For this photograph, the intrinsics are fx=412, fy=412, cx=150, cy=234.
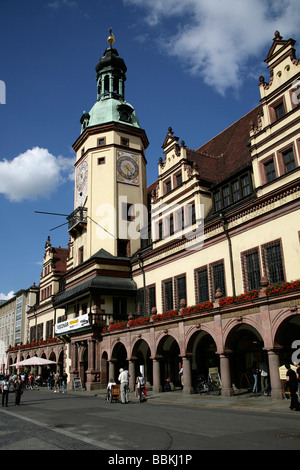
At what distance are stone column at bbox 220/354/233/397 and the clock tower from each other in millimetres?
18336

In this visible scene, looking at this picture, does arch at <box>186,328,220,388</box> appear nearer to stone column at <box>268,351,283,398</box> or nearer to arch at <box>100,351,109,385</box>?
stone column at <box>268,351,283,398</box>

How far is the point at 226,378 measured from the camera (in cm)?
2117

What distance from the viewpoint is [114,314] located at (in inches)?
1378

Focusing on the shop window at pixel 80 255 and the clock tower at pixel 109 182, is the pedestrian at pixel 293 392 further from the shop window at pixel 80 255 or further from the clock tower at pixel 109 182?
the shop window at pixel 80 255

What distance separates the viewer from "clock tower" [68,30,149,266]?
128 feet

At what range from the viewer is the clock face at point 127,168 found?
40.4 m

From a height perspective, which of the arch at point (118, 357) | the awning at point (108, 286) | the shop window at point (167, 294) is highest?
the awning at point (108, 286)

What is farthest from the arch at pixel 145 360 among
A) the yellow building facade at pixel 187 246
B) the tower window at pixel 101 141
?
the tower window at pixel 101 141

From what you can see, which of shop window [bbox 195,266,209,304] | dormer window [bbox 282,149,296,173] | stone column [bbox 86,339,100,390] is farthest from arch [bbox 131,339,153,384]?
dormer window [bbox 282,149,296,173]

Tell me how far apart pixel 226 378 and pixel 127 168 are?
25.0m

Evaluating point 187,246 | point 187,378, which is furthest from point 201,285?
point 187,378

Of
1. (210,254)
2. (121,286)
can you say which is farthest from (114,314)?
(210,254)

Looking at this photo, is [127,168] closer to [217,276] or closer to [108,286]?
[108,286]

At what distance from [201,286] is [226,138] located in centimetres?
1529
